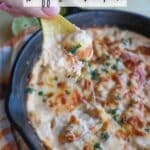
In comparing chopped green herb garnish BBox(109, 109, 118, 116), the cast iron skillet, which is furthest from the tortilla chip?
chopped green herb garnish BBox(109, 109, 118, 116)

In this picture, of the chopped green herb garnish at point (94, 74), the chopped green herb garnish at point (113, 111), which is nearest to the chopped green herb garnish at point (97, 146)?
the chopped green herb garnish at point (113, 111)

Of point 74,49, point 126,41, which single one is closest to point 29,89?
point 74,49

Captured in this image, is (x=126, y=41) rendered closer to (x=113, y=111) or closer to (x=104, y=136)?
(x=113, y=111)

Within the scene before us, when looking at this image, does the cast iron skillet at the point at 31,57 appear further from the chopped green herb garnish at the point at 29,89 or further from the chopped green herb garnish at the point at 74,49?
the chopped green herb garnish at the point at 74,49

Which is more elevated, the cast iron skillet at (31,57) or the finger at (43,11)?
the finger at (43,11)

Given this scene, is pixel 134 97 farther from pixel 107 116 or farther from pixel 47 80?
pixel 47 80

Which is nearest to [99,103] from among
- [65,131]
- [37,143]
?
[65,131]
